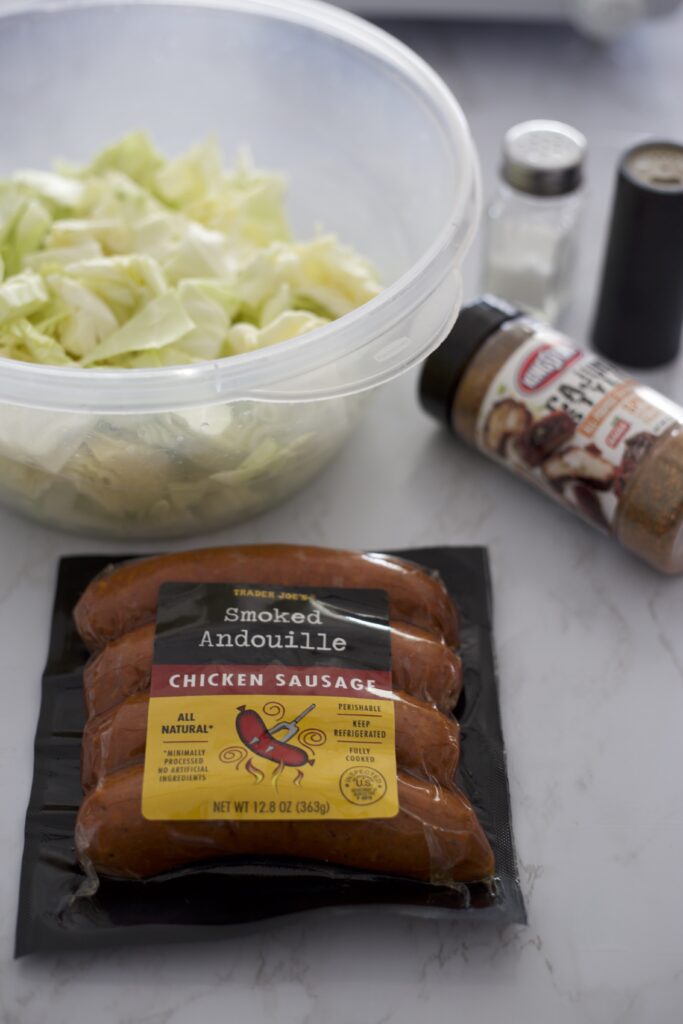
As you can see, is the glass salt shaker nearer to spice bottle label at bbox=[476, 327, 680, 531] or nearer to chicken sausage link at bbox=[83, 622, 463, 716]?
spice bottle label at bbox=[476, 327, 680, 531]

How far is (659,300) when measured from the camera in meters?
0.98

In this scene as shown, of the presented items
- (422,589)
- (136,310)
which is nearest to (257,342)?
(136,310)

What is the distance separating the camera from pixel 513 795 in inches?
29.9

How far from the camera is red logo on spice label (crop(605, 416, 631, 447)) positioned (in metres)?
0.84

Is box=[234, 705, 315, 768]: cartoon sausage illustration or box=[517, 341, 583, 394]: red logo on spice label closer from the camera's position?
box=[234, 705, 315, 768]: cartoon sausage illustration

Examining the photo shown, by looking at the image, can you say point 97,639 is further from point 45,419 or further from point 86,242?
point 86,242

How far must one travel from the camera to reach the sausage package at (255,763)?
2.18ft

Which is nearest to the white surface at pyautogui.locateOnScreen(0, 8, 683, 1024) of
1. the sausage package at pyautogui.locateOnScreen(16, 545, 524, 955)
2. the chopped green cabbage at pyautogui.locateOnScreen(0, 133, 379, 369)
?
the sausage package at pyautogui.locateOnScreen(16, 545, 524, 955)

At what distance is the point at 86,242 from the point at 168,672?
1.28 feet

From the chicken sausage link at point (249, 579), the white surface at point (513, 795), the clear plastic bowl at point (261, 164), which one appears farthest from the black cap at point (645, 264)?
the chicken sausage link at point (249, 579)

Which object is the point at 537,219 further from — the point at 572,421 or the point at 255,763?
the point at 255,763

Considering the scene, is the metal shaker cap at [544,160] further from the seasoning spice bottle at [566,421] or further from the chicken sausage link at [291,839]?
the chicken sausage link at [291,839]

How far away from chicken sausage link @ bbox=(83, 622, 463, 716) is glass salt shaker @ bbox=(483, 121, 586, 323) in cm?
40

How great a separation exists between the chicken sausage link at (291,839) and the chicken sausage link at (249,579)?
13 cm
